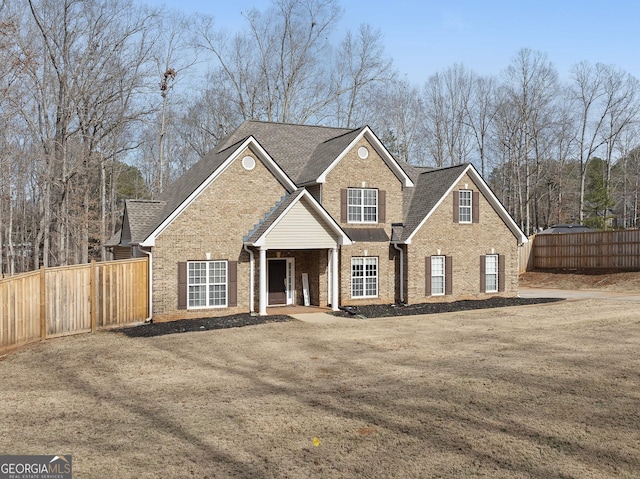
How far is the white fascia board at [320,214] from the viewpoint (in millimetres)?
19156

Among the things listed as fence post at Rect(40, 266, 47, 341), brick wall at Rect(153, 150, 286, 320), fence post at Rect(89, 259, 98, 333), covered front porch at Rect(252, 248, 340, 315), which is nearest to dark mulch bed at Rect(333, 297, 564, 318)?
covered front porch at Rect(252, 248, 340, 315)

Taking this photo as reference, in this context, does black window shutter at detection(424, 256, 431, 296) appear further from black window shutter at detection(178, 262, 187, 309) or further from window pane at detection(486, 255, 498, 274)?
black window shutter at detection(178, 262, 187, 309)

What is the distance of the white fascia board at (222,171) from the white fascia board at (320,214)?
3.27 feet

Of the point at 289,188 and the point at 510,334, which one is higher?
the point at 289,188

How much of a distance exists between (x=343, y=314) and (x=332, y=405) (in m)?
11.7

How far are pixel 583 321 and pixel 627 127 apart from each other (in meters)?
44.8

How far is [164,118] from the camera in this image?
37.9m

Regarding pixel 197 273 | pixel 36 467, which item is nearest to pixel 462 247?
pixel 197 273

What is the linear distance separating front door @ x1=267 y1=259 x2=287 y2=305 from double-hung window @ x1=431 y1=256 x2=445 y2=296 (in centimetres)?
650

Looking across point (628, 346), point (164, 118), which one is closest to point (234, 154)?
point (628, 346)

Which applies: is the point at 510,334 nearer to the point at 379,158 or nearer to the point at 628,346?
the point at 628,346

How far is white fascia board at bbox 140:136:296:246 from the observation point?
723 inches

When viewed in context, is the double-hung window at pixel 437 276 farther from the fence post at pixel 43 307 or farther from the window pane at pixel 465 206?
the fence post at pixel 43 307

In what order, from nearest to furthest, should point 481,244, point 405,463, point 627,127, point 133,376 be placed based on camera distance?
point 405,463, point 133,376, point 481,244, point 627,127
